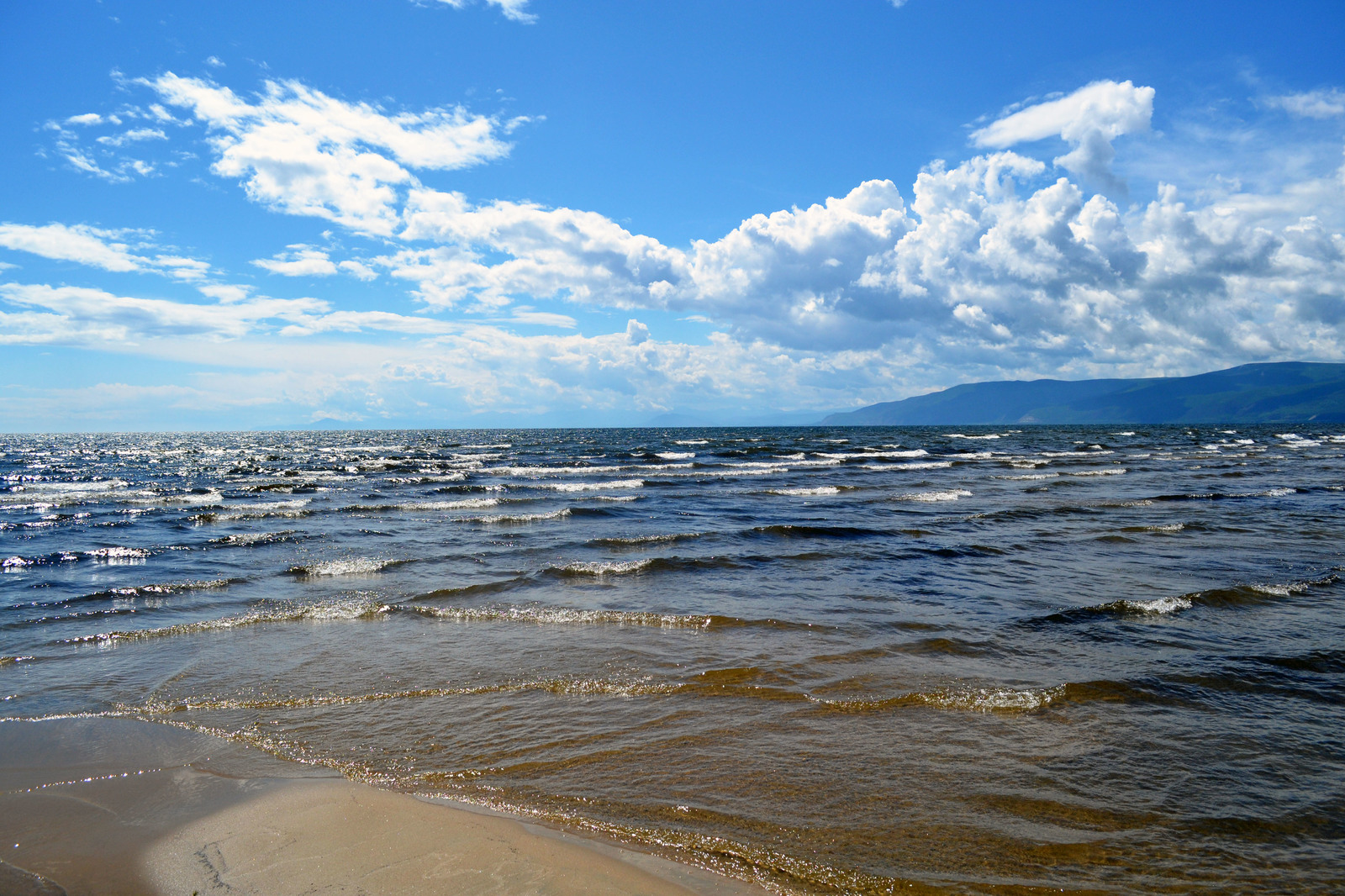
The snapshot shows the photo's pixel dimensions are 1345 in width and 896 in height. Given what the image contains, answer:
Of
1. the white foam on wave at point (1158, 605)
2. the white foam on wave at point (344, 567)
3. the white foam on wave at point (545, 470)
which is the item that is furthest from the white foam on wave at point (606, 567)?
the white foam on wave at point (545, 470)

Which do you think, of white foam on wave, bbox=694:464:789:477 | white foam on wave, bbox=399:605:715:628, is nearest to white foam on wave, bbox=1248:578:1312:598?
white foam on wave, bbox=399:605:715:628

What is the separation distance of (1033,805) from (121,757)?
7.85m

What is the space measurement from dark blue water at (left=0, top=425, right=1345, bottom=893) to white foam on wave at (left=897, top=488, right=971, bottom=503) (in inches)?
257

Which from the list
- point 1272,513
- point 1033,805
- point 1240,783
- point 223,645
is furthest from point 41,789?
point 1272,513

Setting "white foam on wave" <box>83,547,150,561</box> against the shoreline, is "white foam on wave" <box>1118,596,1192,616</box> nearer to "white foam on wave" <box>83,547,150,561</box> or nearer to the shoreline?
the shoreline

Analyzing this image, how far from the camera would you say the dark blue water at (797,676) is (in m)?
4.70

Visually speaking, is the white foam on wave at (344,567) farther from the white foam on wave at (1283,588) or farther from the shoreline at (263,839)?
the white foam on wave at (1283,588)

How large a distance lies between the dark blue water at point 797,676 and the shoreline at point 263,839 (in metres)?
0.31

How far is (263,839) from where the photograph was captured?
4770 mm

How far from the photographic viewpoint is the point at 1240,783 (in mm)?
5230

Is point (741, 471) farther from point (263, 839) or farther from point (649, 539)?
point (263, 839)

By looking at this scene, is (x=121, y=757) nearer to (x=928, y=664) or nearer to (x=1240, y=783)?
(x=928, y=664)

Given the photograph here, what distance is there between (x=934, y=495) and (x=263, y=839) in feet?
90.7

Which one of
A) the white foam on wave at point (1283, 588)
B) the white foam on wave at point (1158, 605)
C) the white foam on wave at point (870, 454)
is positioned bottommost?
the white foam on wave at point (1158, 605)
